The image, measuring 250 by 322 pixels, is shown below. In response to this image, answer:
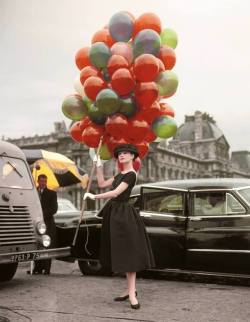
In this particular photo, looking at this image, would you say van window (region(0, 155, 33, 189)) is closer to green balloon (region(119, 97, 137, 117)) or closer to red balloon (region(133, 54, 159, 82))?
green balloon (region(119, 97, 137, 117))

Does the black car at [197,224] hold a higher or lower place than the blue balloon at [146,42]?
lower

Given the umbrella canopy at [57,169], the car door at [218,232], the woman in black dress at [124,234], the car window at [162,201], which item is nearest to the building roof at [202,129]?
the umbrella canopy at [57,169]

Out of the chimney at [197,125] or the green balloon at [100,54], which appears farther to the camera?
the chimney at [197,125]

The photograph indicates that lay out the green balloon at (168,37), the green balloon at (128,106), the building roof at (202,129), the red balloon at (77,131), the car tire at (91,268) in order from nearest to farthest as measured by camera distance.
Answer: the green balloon at (128,106), the green balloon at (168,37), the red balloon at (77,131), the car tire at (91,268), the building roof at (202,129)

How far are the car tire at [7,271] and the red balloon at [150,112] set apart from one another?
324 centimetres

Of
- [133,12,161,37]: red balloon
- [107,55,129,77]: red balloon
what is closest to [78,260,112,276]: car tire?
[107,55,129,77]: red balloon

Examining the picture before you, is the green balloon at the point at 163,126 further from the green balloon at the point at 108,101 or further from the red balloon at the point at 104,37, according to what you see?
the red balloon at the point at 104,37

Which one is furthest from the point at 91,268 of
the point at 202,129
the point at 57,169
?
the point at 202,129

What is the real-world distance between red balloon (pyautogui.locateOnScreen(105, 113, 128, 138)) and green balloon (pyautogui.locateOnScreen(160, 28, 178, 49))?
5.07ft

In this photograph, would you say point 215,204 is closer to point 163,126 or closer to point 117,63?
point 163,126

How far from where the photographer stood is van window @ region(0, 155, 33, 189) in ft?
25.9

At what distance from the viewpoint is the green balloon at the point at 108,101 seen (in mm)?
7188

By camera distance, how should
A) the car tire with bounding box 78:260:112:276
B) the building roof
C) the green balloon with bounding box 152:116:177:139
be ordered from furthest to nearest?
the building roof < the car tire with bounding box 78:260:112:276 < the green balloon with bounding box 152:116:177:139

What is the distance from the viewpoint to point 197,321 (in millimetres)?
5234
